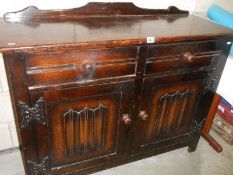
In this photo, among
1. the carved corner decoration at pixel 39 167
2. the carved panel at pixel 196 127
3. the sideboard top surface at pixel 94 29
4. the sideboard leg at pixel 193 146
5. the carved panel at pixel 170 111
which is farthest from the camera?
the sideboard leg at pixel 193 146

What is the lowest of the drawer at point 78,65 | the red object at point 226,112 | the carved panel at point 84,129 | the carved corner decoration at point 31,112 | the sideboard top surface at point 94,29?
the red object at point 226,112

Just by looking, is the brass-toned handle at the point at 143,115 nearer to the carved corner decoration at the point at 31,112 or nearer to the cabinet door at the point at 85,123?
the cabinet door at the point at 85,123

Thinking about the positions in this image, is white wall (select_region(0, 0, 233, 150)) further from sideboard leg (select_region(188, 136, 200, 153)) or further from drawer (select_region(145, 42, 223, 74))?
sideboard leg (select_region(188, 136, 200, 153))

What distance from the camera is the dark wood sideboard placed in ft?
3.11

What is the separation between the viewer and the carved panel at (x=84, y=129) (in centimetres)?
113

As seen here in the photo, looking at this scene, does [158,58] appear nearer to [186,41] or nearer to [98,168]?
[186,41]

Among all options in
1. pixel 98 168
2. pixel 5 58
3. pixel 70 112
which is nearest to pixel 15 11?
pixel 5 58

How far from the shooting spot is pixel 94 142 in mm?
1267

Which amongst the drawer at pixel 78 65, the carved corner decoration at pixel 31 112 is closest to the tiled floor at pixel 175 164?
the carved corner decoration at pixel 31 112

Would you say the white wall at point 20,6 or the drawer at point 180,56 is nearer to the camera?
the drawer at point 180,56

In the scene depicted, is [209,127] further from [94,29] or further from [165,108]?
[94,29]

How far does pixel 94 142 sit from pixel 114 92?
1.05ft

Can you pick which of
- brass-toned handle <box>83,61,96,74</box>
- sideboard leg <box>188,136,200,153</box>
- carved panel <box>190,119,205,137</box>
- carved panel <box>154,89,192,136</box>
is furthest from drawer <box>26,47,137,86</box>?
sideboard leg <box>188,136,200,153</box>

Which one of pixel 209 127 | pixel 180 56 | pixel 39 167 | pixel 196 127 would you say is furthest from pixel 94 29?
pixel 209 127
